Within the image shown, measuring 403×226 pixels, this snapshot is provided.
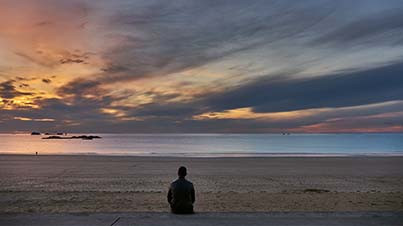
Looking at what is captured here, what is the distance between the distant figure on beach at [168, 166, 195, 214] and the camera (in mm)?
8992

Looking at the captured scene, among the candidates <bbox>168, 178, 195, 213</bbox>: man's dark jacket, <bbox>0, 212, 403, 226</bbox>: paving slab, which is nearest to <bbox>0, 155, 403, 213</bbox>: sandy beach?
<bbox>168, 178, 195, 213</bbox>: man's dark jacket

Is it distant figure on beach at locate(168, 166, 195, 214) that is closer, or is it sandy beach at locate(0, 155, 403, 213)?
distant figure on beach at locate(168, 166, 195, 214)

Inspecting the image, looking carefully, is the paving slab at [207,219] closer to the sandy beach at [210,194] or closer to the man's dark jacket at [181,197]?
the man's dark jacket at [181,197]

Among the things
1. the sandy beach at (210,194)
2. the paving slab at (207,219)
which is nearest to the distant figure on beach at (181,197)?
the paving slab at (207,219)

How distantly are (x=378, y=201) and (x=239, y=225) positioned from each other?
984 cm

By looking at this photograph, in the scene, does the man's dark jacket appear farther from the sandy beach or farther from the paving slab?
the sandy beach

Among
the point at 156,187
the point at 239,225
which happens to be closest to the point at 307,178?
the point at 156,187

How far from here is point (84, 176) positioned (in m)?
27.3

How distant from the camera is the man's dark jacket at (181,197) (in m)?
8.99

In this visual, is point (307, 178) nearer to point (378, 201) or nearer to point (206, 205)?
point (378, 201)

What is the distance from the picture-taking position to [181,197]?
9117mm

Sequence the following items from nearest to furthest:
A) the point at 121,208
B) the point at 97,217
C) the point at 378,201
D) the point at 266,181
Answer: the point at 97,217
the point at 121,208
the point at 378,201
the point at 266,181

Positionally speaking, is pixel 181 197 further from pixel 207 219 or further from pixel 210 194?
pixel 210 194

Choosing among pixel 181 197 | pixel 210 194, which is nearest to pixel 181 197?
pixel 181 197
